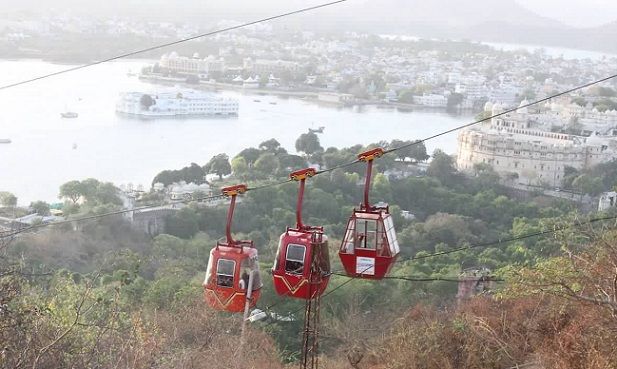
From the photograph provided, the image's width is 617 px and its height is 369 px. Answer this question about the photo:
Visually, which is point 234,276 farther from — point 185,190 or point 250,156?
point 250,156

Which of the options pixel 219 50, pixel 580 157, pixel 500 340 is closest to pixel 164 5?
pixel 219 50

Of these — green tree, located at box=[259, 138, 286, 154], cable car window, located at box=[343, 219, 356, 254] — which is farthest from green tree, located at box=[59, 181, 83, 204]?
cable car window, located at box=[343, 219, 356, 254]

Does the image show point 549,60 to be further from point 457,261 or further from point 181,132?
point 457,261

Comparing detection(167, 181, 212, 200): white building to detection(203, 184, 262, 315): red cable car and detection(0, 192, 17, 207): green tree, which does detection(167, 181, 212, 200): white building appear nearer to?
detection(0, 192, 17, 207): green tree

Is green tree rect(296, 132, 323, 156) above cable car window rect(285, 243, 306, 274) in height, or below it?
below

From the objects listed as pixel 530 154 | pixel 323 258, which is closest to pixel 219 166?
pixel 530 154
